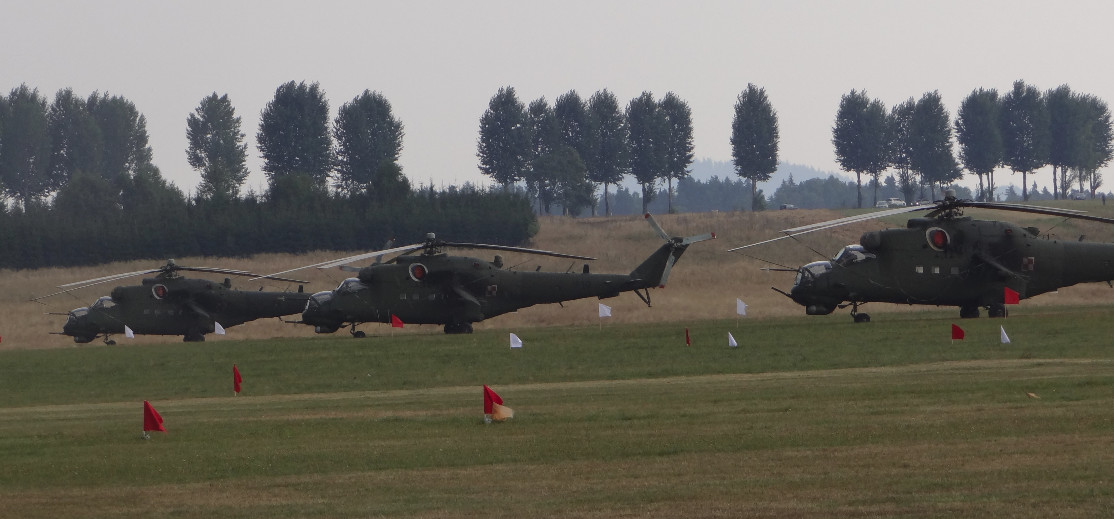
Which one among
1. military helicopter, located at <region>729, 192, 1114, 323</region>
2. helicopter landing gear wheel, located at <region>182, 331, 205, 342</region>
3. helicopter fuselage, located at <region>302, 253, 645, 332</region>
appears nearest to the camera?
military helicopter, located at <region>729, 192, 1114, 323</region>

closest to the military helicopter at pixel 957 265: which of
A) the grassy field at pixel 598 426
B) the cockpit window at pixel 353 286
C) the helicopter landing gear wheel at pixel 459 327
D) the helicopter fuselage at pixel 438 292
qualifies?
the grassy field at pixel 598 426

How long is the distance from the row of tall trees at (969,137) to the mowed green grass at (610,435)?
103677 millimetres

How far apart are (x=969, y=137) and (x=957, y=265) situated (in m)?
105

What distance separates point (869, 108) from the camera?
138000 mm

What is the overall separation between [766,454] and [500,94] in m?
128

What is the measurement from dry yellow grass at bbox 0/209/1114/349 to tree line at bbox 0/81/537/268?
2451mm

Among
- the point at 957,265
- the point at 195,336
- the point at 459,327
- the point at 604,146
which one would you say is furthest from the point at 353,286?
the point at 604,146

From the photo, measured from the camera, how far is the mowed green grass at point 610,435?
44.1 feet

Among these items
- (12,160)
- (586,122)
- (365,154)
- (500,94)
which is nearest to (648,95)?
(586,122)

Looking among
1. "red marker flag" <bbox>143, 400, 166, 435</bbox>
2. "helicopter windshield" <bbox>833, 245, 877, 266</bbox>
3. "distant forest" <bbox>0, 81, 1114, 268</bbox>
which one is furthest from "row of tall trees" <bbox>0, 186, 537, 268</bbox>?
"red marker flag" <bbox>143, 400, 166, 435</bbox>

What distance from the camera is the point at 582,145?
140000mm

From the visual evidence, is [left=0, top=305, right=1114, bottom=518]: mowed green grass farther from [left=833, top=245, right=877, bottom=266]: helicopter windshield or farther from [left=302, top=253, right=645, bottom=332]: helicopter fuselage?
[left=302, top=253, right=645, bottom=332]: helicopter fuselage

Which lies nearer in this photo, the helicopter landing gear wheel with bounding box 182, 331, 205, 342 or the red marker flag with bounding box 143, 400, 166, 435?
the red marker flag with bounding box 143, 400, 166, 435

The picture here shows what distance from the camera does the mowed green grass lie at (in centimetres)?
1345
